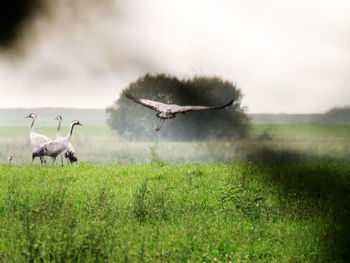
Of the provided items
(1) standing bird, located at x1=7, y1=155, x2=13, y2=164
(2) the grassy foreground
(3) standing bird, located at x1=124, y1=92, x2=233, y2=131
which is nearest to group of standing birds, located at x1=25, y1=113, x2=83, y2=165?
(2) the grassy foreground

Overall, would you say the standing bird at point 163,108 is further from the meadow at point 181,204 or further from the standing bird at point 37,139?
the standing bird at point 37,139

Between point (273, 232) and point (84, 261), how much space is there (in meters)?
3.07

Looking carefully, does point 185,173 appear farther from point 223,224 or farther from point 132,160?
point 223,224

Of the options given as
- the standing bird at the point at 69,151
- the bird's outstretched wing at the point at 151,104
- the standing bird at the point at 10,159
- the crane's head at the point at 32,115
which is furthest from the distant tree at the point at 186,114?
the standing bird at the point at 10,159

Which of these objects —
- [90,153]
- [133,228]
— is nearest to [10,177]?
[90,153]

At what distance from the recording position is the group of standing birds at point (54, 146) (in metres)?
11.8

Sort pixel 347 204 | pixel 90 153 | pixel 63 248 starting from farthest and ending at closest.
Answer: pixel 90 153
pixel 347 204
pixel 63 248

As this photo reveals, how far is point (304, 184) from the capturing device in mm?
9297

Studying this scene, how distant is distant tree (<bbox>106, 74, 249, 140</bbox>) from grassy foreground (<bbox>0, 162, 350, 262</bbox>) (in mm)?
2641

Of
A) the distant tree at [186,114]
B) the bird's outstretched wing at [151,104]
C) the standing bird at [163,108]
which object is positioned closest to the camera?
the standing bird at [163,108]

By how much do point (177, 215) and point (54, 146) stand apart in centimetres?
579

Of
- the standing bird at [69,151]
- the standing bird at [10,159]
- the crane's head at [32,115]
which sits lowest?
the standing bird at [10,159]

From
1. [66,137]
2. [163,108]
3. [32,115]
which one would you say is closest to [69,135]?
[66,137]

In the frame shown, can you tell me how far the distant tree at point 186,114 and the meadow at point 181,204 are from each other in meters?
0.47
